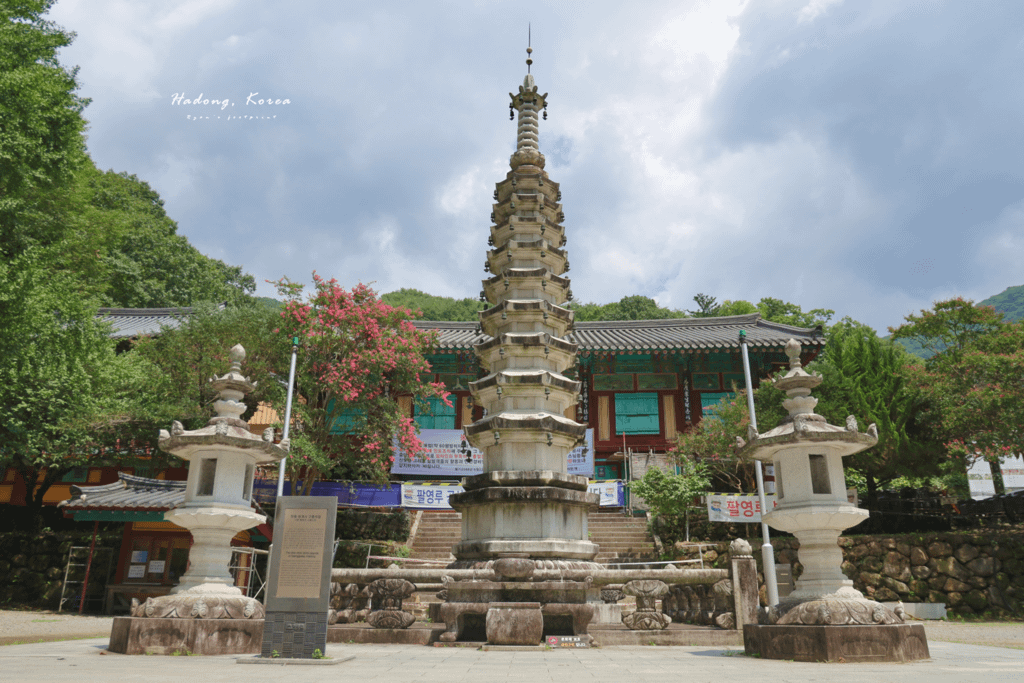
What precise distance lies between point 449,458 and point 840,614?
2121 cm

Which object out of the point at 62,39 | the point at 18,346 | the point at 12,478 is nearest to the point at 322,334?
the point at 18,346

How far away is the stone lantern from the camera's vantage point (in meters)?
9.30

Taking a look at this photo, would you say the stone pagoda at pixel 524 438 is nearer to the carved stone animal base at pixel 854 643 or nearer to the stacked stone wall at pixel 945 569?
the carved stone animal base at pixel 854 643

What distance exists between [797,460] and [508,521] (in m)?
5.62

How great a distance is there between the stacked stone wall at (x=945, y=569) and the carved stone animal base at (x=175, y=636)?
15444mm

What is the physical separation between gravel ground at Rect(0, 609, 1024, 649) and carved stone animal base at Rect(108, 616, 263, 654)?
361cm

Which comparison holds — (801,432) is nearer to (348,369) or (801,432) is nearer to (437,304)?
(348,369)

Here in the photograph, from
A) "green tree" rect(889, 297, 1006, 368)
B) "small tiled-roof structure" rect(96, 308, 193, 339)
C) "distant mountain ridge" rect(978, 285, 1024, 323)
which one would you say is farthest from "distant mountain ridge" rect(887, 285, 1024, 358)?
"small tiled-roof structure" rect(96, 308, 193, 339)

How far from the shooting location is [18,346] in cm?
1456

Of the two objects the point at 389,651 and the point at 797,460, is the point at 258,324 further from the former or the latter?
the point at 797,460

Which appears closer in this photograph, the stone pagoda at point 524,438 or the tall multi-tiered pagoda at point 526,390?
the stone pagoda at point 524,438

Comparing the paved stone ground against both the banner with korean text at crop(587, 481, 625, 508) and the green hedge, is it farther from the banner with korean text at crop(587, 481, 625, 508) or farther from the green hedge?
the banner with korean text at crop(587, 481, 625, 508)

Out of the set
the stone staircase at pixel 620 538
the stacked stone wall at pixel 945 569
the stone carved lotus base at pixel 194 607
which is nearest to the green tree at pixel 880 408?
the stacked stone wall at pixel 945 569

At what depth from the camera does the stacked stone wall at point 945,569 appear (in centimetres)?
1872
